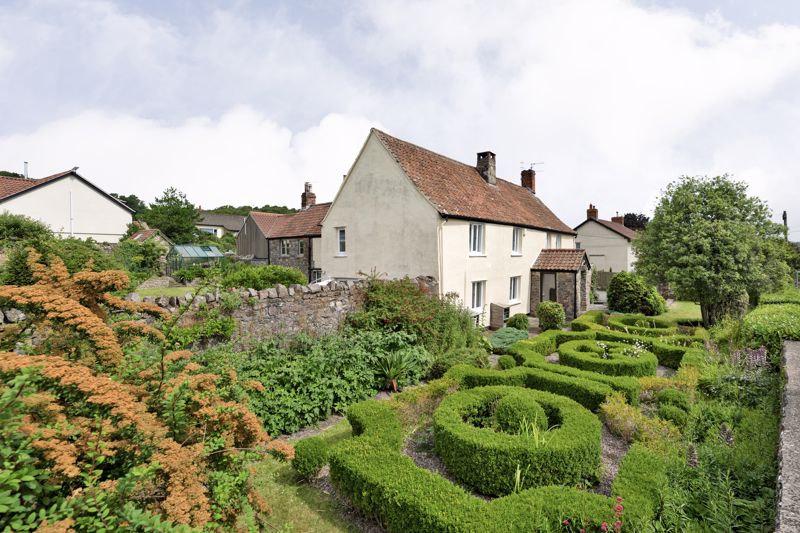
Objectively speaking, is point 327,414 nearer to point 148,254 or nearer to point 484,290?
point 484,290

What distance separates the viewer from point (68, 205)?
35438 mm

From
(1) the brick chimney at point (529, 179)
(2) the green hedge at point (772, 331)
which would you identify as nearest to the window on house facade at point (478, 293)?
(2) the green hedge at point (772, 331)

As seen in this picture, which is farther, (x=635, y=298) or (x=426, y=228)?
(x=635, y=298)

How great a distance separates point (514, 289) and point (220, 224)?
83424mm

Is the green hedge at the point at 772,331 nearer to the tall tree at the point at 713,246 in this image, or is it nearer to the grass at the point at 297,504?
the tall tree at the point at 713,246

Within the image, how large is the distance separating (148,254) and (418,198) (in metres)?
27.0

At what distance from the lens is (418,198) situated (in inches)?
698

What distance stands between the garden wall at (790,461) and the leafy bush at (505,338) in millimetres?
8837

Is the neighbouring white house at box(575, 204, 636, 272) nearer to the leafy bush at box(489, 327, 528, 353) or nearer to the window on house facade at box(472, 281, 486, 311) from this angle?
the window on house facade at box(472, 281, 486, 311)

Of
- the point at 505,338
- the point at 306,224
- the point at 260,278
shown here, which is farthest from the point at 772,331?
the point at 306,224

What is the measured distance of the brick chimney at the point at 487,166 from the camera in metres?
25.0

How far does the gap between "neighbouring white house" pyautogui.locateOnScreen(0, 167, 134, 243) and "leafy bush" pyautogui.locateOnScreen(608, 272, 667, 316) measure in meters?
41.2

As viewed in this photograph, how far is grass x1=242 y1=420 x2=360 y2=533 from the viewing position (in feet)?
18.2

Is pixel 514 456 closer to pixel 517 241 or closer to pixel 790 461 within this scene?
pixel 790 461
